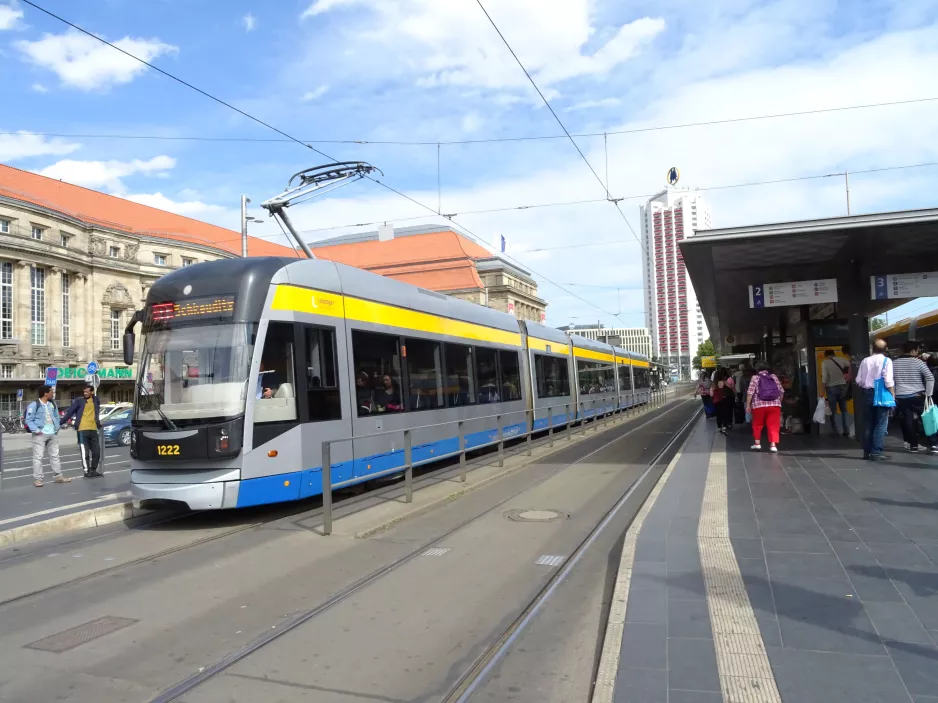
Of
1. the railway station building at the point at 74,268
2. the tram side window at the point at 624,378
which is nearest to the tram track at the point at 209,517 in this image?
the tram side window at the point at 624,378

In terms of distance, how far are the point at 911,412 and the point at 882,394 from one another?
0.99 metres

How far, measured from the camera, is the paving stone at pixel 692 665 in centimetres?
344

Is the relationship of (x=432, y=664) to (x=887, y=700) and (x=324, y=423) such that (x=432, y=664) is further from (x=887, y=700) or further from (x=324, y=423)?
(x=324, y=423)

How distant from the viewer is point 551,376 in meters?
20.1

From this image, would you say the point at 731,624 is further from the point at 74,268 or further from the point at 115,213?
the point at 115,213

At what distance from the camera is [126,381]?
60.2 metres

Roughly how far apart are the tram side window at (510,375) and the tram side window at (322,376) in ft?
23.6

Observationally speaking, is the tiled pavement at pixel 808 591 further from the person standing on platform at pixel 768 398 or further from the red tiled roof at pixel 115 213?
the red tiled roof at pixel 115 213

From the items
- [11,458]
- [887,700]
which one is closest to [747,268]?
[887,700]

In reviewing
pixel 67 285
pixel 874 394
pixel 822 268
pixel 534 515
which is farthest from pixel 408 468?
pixel 67 285

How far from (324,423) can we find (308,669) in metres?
4.92

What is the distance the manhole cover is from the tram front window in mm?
3343

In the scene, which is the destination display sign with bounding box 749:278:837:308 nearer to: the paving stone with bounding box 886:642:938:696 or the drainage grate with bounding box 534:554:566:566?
the drainage grate with bounding box 534:554:566:566

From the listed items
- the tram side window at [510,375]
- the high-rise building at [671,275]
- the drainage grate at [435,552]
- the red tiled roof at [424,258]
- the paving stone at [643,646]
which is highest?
the red tiled roof at [424,258]
